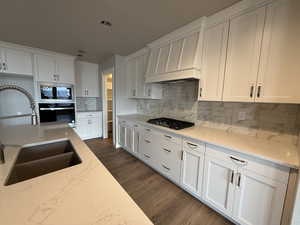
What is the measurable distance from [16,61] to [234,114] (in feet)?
14.2

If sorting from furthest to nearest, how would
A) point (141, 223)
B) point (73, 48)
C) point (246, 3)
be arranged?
point (73, 48), point (246, 3), point (141, 223)

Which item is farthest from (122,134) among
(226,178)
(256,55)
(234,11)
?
(234,11)

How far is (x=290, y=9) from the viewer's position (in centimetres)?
121

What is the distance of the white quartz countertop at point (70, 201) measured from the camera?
19.6 inches

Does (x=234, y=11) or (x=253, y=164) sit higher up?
(x=234, y=11)

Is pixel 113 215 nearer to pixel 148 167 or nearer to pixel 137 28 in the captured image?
pixel 148 167

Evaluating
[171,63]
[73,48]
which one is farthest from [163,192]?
[73,48]

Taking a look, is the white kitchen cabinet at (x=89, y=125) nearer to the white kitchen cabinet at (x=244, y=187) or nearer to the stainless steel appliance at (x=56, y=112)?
the stainless steel appliance at (x=56, y=112)

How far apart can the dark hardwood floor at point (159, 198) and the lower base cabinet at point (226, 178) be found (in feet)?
0.37

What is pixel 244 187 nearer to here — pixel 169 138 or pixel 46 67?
pixel 169 138

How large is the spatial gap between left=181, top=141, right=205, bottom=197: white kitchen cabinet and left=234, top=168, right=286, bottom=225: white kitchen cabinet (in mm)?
405

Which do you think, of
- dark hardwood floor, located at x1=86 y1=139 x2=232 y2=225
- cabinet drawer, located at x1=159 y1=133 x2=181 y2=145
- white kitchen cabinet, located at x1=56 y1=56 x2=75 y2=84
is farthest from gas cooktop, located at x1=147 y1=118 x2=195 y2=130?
white kitchen cabinet, located at x1=56 y1=56 x2=75 y2=84

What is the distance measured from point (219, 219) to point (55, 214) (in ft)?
5.75

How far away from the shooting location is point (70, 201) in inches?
23.1
